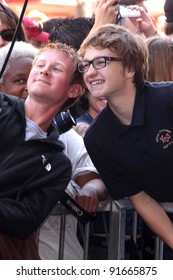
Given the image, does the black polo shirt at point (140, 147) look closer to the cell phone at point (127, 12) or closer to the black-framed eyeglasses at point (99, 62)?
the black-framed eyeglasses at point (99, 62)

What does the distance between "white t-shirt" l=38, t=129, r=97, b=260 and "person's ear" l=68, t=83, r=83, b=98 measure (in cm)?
31


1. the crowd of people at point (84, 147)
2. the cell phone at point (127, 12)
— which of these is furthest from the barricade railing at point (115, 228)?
the cell phone at point (127, 12)

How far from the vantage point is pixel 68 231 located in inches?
156

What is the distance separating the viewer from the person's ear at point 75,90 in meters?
3.84

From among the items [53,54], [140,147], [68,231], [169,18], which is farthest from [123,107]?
[169,18]

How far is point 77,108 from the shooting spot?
4.67m

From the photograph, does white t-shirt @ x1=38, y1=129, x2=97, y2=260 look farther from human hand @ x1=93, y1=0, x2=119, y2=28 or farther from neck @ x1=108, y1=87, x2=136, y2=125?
human hand @ x1=93, y1=0, x2=119, y2=28

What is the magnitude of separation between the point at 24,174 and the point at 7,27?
164cm

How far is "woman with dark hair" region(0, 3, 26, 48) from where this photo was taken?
4668 mm

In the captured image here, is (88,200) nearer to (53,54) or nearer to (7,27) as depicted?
(53,54)

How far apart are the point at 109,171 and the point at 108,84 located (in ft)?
1.48

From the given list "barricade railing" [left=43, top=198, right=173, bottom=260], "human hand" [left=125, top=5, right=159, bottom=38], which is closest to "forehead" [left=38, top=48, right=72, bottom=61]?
"barricade railing" [left=43, top=198, right=173, bottom=260]
